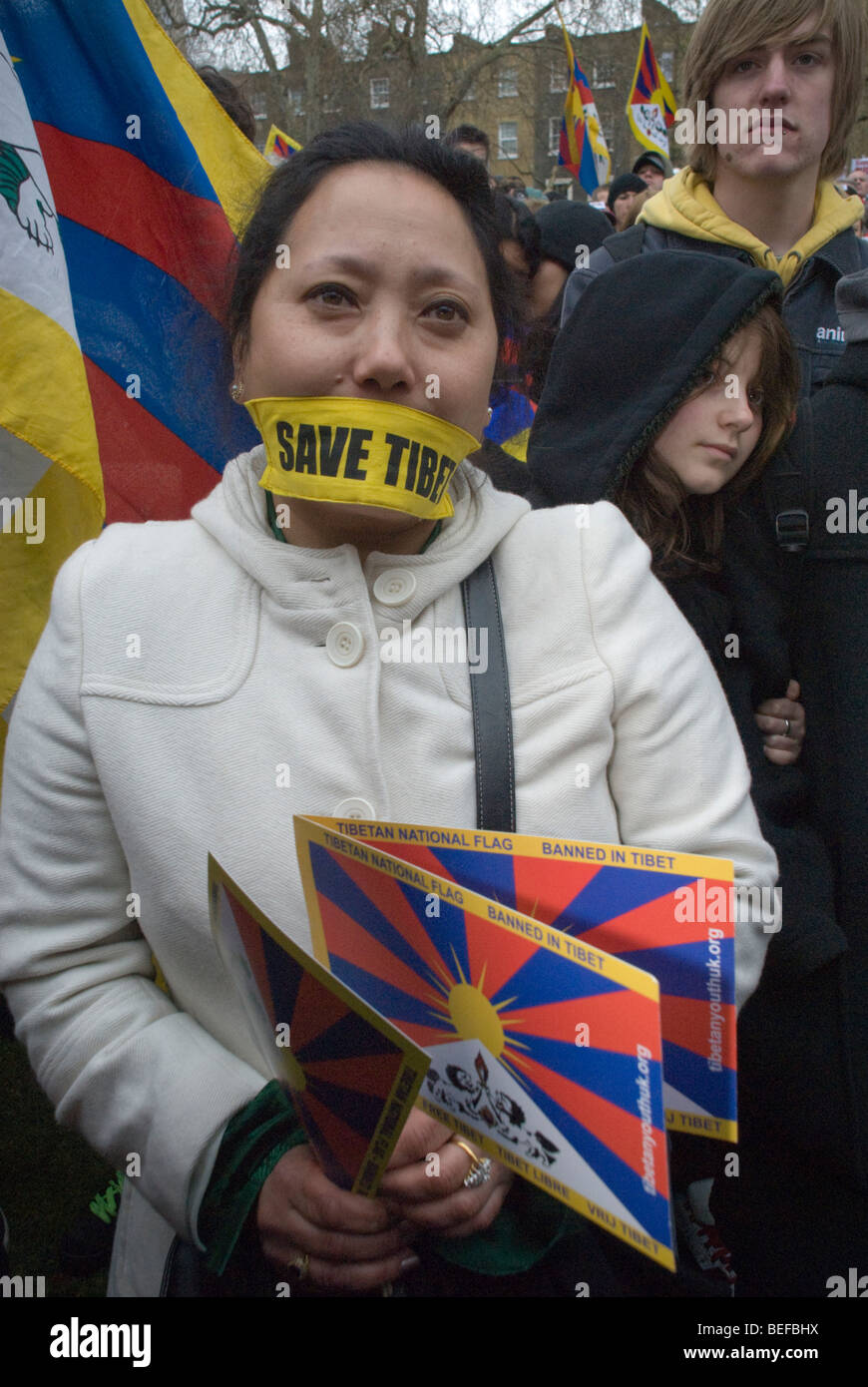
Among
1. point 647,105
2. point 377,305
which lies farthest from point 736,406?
point 647,105

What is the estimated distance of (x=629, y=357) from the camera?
1.72 metres

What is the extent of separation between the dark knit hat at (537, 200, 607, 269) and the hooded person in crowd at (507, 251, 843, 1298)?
2297 millimetres

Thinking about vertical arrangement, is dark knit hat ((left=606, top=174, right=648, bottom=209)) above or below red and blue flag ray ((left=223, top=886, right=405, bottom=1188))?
above

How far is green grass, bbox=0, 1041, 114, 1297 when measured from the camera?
2500mm

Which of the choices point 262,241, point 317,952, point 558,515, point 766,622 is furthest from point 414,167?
point 317,952

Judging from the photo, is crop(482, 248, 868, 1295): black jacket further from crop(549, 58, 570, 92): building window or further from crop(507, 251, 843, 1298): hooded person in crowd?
crop(549, 58, 570, 92): building window

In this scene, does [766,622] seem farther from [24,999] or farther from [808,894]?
[24,999]

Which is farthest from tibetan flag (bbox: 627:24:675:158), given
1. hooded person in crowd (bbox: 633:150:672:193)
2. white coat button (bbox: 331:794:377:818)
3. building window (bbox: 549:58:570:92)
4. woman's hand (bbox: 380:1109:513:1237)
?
building window (bbox: 549:58:570:92)

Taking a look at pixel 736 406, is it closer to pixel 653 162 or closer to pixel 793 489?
pixel 793 489

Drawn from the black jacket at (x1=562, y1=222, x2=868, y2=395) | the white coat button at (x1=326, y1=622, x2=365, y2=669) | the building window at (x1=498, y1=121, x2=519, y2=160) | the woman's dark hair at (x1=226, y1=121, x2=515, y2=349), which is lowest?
the white coat button at (x1=326, y1=622, x2=365, y2=669)

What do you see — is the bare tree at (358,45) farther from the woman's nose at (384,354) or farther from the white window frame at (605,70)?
the woman's nose at (384,354)

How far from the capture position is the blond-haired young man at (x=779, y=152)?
2.13m

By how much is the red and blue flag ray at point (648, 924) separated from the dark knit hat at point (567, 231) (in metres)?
3.40

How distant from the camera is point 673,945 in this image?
3.22 ft
